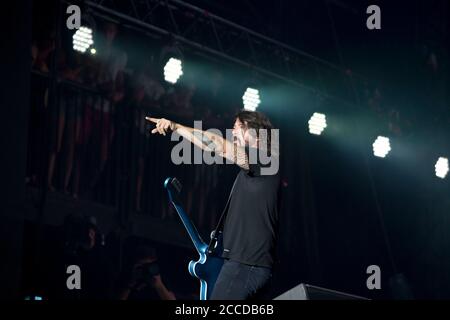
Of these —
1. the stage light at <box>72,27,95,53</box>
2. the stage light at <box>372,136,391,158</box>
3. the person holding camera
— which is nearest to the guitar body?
the person holding camera

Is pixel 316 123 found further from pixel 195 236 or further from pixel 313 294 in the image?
pixel 313 294

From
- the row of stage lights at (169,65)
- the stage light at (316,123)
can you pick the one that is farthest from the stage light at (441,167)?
the row of stage lights at (169,65)

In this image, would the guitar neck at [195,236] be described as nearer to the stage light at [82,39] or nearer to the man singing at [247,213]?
the man singing at [247,213]

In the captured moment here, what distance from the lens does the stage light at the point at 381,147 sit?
451 inches

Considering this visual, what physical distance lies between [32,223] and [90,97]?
175cm

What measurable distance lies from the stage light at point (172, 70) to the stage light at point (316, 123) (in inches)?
89.4

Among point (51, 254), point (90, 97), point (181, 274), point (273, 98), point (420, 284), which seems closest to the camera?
point (51, 254)

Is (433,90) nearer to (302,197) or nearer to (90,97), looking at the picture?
(302,197)

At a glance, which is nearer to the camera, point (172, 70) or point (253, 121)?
point (253, 121)

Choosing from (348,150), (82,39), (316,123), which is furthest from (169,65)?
(348,150)

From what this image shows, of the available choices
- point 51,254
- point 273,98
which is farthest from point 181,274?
point 273,98

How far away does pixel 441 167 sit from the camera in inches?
458

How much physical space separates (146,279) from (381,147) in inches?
167

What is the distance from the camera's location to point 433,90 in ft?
38.7
